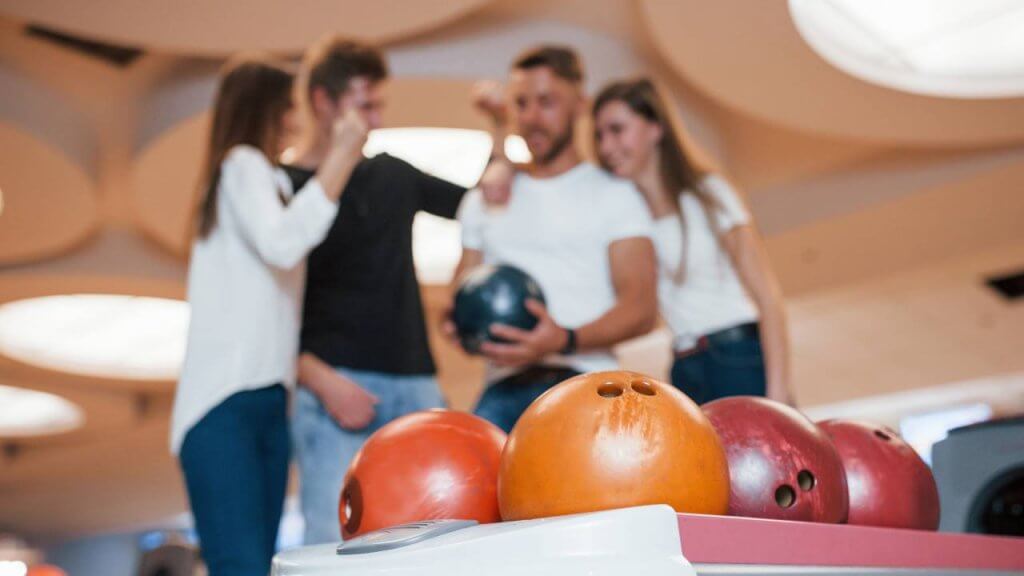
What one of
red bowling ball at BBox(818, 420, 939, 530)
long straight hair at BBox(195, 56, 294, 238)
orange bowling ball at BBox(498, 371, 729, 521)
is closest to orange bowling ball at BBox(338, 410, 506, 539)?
orange bowling ball at BBox(498, 371, 729, 521)

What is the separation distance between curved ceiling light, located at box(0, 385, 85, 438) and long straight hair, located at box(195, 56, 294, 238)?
9.34 meters

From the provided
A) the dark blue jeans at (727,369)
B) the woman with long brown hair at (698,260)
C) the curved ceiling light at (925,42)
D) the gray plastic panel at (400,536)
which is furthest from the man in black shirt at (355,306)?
the curved ceiling light at (925,42)

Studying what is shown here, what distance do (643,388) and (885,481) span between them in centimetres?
59

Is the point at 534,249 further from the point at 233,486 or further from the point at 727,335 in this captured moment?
the point at 233,486

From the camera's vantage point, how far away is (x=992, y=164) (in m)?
6.59

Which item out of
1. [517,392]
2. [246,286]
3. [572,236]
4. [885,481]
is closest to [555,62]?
[572,236]

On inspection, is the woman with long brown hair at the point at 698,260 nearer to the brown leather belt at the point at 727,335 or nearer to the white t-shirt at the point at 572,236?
the brown leather belt at the point at 727,335

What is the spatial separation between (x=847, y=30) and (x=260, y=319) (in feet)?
14.4

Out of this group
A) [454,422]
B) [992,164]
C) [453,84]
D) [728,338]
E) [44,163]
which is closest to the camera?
[454,422]

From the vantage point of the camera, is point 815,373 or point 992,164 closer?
point 992,164

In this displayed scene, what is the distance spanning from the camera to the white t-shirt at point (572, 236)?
2.56 m

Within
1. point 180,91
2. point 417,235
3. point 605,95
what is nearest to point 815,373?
point 417,235

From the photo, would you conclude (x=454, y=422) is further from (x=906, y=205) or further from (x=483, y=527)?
(x=906, y=205)

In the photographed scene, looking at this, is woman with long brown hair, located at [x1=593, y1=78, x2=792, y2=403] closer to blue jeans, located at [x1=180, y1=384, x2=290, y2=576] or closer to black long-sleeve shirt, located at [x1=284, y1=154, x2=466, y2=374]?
black long-sleeve shirt, located at [x1=284, y1=154, x2=466, y2=374]
